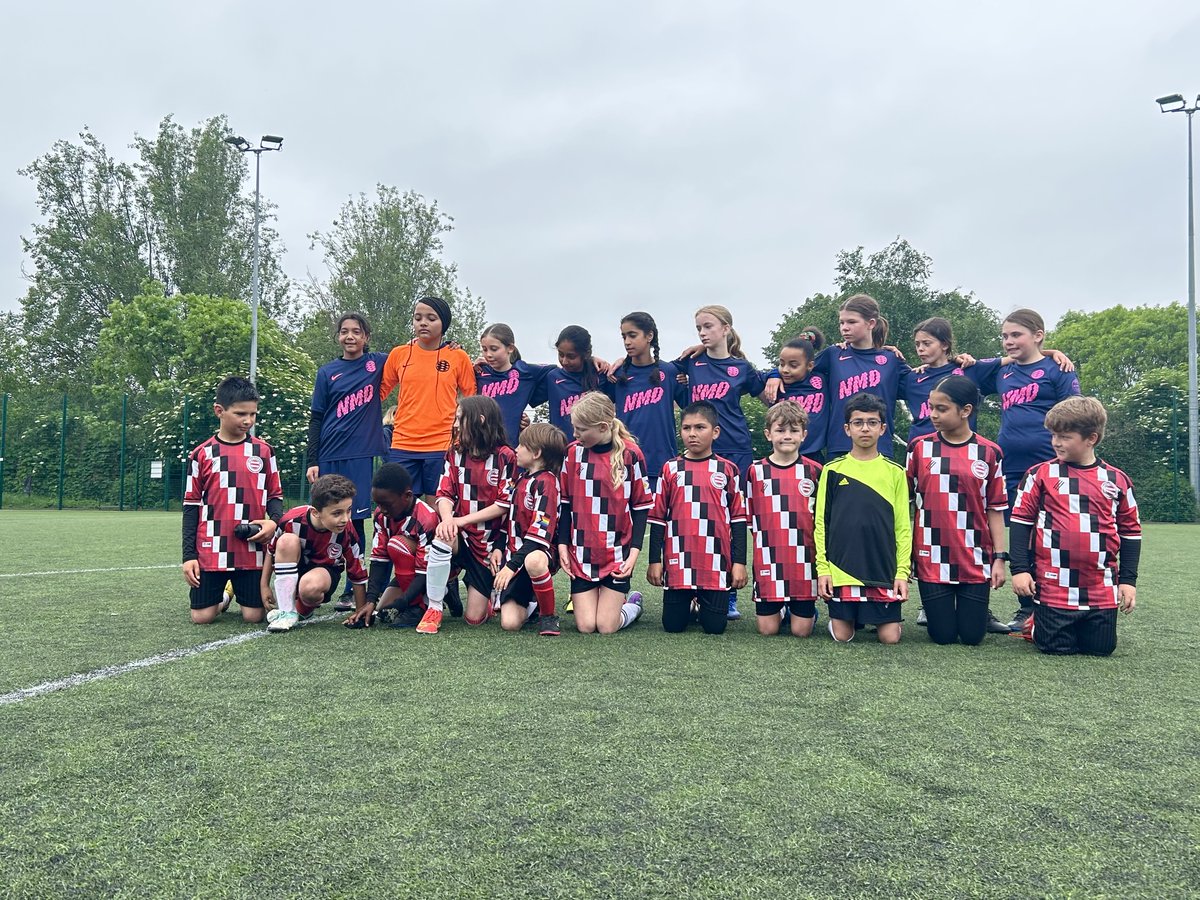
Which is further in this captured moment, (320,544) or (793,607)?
(320,544)

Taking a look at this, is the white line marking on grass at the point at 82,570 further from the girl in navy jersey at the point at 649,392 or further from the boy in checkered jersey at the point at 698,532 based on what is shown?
the boy in checkered jersey at the point at 698,532

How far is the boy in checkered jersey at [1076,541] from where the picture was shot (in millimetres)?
3725

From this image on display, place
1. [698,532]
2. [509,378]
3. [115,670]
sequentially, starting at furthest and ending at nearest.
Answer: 1. [509,378]
2. [698,532]
3. [115,670]

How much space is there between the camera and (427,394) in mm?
5223

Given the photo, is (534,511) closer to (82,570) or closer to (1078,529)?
(1078,529)

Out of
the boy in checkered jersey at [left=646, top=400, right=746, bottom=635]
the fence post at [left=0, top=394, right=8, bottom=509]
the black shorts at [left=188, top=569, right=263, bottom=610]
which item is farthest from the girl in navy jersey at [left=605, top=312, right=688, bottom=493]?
the fence post at [left=0, top=394, right=8, bottom=509]

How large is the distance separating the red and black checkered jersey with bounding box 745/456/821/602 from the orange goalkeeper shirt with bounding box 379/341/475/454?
1.93m

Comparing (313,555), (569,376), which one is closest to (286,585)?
(313,555)

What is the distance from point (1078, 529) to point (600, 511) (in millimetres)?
2279

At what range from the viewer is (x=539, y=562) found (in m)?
4.21

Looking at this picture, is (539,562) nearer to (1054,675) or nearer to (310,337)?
(1054,675)

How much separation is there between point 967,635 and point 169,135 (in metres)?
37.5

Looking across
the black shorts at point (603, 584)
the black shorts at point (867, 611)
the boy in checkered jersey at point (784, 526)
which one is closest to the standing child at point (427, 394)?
the black shorts at point (603, 584)

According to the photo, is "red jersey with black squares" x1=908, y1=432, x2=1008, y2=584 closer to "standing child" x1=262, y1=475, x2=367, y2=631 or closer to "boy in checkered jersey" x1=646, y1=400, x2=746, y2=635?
"boy in checkered jersey" x1=646, y1=400, x2=746, y2=635
